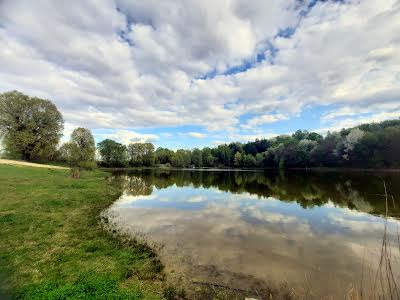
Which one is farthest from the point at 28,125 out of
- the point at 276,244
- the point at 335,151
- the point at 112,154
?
the point at 335,151

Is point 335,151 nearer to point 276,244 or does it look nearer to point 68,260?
point 276,244

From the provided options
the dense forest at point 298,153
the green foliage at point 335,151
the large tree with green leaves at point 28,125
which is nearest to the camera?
the large tree with green leaves at point 28,125

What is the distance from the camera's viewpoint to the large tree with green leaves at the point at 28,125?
49156mm

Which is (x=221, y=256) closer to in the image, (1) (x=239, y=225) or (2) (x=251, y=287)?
(2) (x=251, y=287)

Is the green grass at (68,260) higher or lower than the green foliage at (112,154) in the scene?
lower

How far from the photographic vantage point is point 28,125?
51719 millimetres

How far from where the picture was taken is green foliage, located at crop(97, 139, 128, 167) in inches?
4685

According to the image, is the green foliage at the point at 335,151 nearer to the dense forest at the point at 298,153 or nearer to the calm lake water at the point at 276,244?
the dense forest at the point at 298,153

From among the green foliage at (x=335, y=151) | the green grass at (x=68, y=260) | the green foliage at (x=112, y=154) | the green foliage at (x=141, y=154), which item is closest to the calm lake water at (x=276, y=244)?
the green grass at (x=68, y=260)

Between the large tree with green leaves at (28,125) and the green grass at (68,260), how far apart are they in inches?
1790

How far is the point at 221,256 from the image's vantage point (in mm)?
9742

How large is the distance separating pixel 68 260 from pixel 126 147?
430ft

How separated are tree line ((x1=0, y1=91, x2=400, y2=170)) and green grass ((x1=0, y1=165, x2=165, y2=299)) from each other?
44.4 m

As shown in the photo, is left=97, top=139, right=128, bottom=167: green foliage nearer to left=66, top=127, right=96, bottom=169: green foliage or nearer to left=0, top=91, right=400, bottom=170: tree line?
left=0, top=91, right=400, bottom=170: tree line
